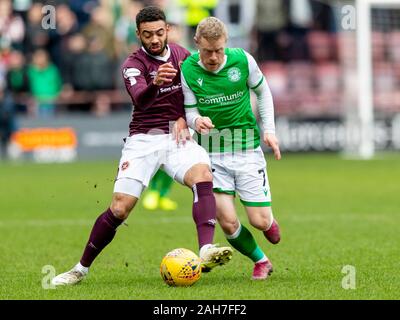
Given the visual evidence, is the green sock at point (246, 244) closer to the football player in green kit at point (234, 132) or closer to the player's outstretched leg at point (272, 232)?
the football player in green kit at point (234, 132)

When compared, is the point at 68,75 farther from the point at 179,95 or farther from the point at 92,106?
the point at 179,95

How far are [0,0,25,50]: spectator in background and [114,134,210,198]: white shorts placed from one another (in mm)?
15916

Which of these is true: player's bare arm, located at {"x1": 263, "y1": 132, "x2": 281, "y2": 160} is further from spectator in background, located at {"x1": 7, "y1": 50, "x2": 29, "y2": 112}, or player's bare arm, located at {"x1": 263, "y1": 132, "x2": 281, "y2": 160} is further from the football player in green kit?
spectator in background, located at {"x1": 7, "y1": 50, "x2": 29, "y2": 112}

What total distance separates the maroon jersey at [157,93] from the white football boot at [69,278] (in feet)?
3.55

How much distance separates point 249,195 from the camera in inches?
321

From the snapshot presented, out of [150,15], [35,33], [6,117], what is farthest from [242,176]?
[35,33]

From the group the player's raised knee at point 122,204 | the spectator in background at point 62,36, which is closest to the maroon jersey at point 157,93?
the player's raised knee at point 122,204

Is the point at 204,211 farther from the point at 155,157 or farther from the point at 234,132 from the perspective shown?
the point at 234,132

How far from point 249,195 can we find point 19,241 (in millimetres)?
3373

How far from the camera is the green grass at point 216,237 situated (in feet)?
24.2

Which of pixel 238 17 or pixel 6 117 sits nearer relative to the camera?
pixel 6 117

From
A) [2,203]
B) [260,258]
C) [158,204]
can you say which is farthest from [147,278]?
[2,203]

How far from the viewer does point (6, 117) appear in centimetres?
2242

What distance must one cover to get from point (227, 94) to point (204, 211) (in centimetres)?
89
